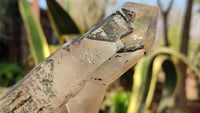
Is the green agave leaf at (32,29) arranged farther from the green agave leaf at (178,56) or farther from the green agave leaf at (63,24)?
the green agave leaf at (178,56)

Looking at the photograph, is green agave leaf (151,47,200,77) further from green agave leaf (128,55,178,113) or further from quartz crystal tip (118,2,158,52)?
quartz crystal tip (118,2,158,52)

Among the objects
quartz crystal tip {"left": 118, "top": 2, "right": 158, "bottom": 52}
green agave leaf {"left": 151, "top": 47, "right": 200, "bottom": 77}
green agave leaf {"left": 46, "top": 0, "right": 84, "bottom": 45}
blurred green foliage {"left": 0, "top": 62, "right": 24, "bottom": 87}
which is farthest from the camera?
blurred green foliage {"left": 0, "top": 62, "right": 24, "bottom": 87}

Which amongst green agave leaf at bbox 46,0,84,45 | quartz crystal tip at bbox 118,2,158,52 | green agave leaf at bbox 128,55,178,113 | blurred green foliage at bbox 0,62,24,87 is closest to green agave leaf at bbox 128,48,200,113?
green agave leaf at bbox 128,55,178,113

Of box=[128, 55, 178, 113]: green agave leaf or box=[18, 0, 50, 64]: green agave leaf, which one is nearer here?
box=[128, 55, 178, 113]: green agave leaf

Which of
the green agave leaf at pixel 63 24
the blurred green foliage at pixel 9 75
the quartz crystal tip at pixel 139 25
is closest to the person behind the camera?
the quartz crystal tip at pixel 139 25

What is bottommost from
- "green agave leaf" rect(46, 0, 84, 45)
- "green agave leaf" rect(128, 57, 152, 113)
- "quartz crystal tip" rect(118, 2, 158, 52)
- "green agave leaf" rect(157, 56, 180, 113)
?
"green agave leaf" rect(157, 56, 180, 113)

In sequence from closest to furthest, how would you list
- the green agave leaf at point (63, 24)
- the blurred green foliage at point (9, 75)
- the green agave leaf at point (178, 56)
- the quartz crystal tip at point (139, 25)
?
the quartz crystal tip at point (139, 25), the green agave leaf at point (63, 24), the green agave leaf at point (178, 56), the blurred green foliage at point (9, 75)

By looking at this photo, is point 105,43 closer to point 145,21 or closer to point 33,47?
point 145,21

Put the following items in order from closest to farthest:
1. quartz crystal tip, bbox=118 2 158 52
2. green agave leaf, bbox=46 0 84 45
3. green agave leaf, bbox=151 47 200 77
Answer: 1. quartz crystal tip, bbox=118 2 158 52
2. green agave leaf, bbox=46 0 84 45
3. green agave leaf, bbox=151 47 200 77

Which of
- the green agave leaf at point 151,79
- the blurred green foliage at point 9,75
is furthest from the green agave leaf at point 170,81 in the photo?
the blurred green foliage at point 9,75

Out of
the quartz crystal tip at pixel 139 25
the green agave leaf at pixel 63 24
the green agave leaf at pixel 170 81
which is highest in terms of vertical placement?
the green agave leaf at pixel 63 24

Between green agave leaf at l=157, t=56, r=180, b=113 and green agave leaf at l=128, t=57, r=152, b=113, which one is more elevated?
green agave leaf at l=128, t=57, r=152, b=113
